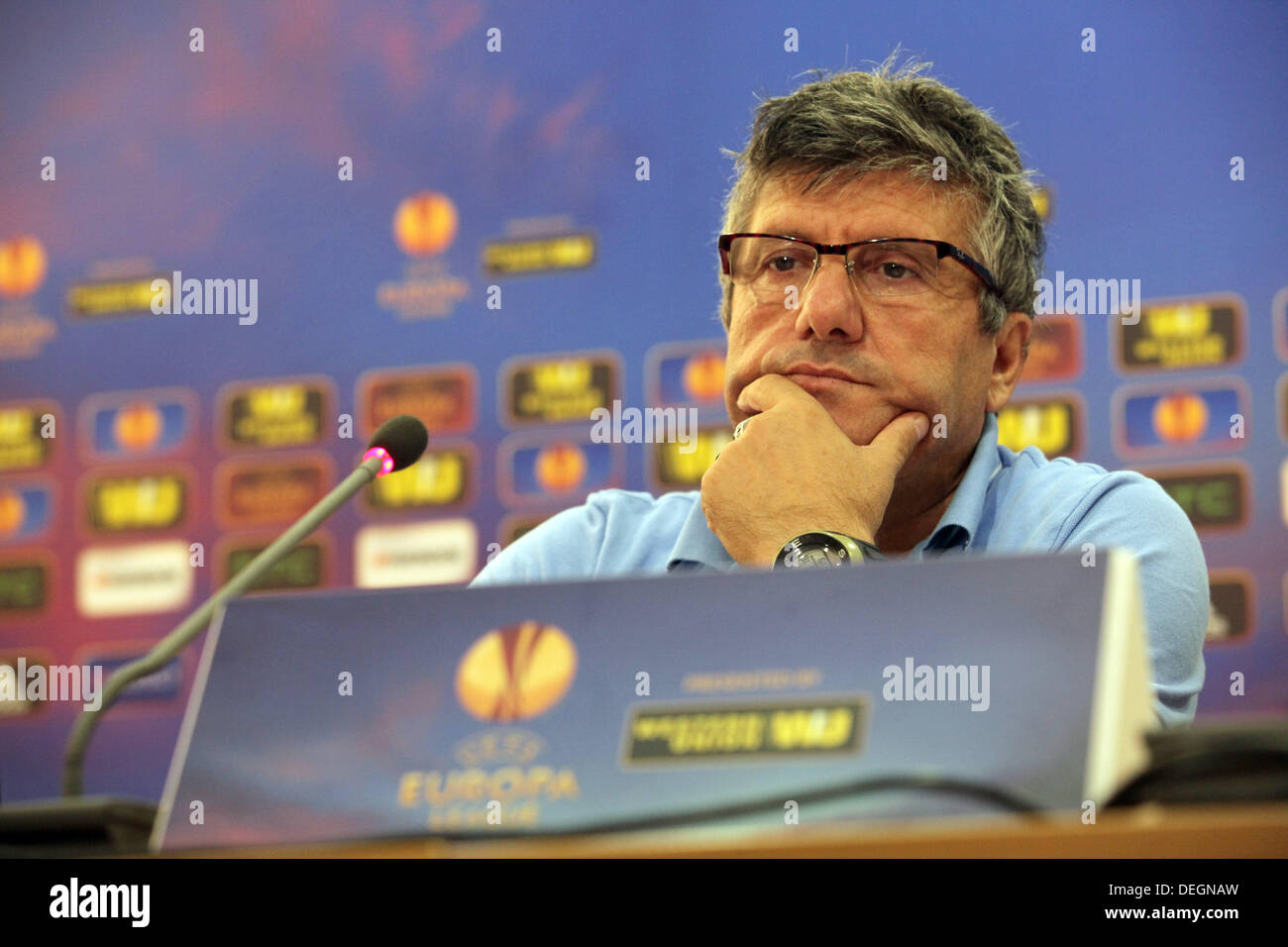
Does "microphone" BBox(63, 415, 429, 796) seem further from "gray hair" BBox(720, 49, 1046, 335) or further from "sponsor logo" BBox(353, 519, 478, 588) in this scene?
"sponsor logo" BBox(353, 519, 478, 588)

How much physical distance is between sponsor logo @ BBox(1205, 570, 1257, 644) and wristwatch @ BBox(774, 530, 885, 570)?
129 centimetres

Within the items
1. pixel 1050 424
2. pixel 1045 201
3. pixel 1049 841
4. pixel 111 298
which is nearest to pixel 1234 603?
pixel 1050 424

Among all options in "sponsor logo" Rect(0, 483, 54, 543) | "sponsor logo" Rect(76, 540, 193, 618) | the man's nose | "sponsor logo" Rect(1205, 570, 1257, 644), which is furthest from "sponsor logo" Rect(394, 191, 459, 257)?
"sponsor logo" Rect(1205, 570, 1257, 644)

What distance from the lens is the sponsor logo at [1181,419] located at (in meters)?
2.41

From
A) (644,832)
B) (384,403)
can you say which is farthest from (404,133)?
(644,832)

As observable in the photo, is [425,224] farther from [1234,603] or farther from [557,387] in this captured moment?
[1234,603]

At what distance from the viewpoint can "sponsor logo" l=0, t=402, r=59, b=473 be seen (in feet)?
10.4

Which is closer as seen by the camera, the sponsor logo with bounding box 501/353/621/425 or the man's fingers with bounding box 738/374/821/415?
the man's fingers with bounding box 738/374/821/415

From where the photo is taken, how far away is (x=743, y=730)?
80 centimetres

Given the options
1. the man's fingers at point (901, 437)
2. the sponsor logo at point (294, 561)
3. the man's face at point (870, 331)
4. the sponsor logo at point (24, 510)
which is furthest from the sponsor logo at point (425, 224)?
the man's fingers at point (901, 437)

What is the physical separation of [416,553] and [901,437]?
147 cm

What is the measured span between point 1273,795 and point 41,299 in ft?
10.2

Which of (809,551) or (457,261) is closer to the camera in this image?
(809,551)

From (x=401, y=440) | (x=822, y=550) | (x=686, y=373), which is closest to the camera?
(x=822, y=550)
